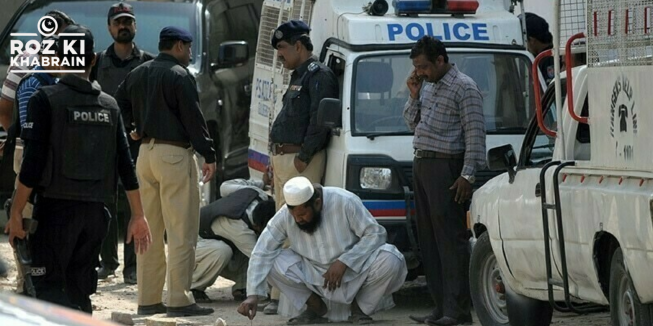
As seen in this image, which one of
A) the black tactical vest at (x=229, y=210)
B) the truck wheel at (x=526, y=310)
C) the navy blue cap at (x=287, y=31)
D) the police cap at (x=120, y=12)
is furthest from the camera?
the police cap at (x=120, y=12)

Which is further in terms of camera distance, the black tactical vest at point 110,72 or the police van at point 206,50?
the police van at point 206,50

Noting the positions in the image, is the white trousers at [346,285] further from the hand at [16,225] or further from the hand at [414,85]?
the hand at [16,225]

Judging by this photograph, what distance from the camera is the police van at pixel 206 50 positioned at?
530 inches

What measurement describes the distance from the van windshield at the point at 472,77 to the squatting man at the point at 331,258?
2.61 ft

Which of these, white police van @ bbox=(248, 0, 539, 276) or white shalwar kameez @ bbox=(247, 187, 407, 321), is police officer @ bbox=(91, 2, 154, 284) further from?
white shalwar kameez @ bbox=(247, 187, 407, 321)

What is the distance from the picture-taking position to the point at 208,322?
9.54m

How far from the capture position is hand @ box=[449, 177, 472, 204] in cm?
912

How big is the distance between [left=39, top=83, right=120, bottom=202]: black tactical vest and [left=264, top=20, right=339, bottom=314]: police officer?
2.77 m

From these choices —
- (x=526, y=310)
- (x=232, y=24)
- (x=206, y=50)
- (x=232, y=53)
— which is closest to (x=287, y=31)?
(x=526, y=310)

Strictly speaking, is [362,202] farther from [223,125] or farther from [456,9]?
[223,125]

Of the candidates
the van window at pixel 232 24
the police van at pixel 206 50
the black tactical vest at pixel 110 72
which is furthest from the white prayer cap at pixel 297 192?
the van window at pixel 232 24

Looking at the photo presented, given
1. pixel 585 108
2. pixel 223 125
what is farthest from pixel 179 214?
pixel 223 125

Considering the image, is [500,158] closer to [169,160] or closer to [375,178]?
[375,178]

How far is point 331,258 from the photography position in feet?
30.9
